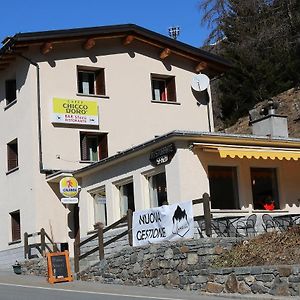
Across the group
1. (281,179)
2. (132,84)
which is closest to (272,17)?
(132,84)

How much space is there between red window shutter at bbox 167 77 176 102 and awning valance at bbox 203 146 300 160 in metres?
10.1

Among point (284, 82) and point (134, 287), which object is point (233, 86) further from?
point (134, 287)

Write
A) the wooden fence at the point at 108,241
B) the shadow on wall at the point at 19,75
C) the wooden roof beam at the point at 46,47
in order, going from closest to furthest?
the wooden fence at the point at 108,241, the wooden roof beam at the point at 46,47, the shadow on wall at the point at 19,75

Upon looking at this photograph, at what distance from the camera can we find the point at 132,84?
27.9 m

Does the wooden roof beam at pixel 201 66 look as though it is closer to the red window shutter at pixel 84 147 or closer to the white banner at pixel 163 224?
the red window shutter at pixel 84 147

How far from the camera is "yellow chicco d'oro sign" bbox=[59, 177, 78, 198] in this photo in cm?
2217

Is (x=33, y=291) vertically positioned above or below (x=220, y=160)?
below

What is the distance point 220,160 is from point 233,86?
23.0 metres

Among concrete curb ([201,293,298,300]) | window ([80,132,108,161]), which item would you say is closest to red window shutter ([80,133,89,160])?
window ([80,132,108,161])

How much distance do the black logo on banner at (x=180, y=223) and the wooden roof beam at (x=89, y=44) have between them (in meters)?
12.2

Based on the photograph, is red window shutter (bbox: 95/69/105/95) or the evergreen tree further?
the evergreen tree

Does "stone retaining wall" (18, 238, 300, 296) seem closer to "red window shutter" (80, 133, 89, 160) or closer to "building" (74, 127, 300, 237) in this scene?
"building" (74, 127, 300, 237)

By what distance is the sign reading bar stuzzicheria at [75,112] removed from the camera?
25.6m

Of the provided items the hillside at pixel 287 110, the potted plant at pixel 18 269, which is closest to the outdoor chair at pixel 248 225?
the potted plant at pixel 18 269
